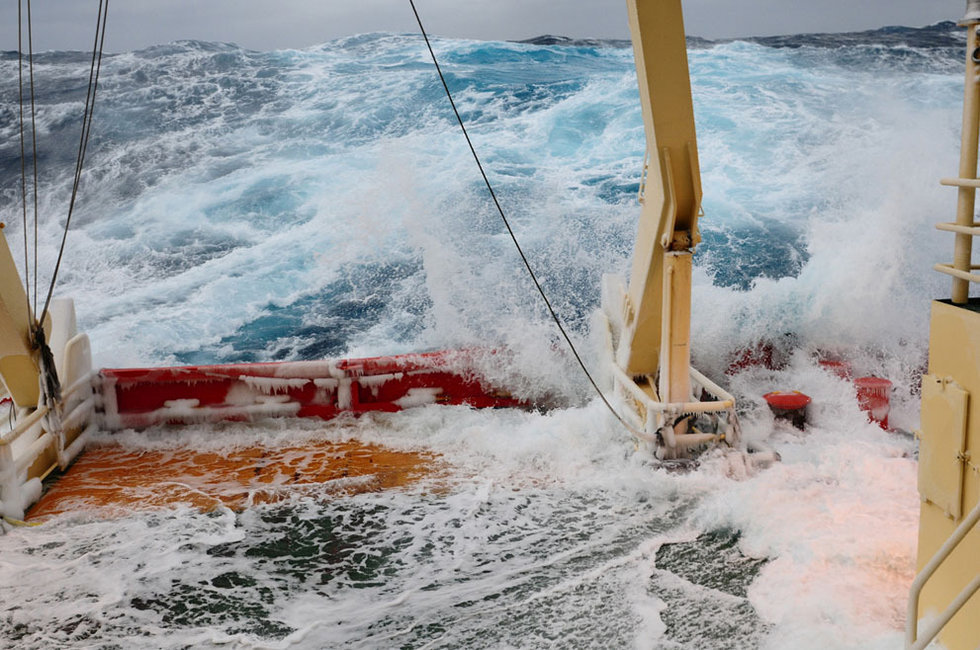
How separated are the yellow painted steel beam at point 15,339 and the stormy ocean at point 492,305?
824mm

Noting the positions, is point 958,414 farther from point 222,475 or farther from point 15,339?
point 15,339

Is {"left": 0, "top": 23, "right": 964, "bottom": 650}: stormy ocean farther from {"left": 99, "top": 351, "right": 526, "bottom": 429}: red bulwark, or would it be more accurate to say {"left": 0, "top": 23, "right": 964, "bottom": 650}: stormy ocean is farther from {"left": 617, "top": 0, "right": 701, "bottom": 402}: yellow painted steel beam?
{"left": 617, "top": 0, "right": 701, "bottom": 402}: yellow painted steel beam

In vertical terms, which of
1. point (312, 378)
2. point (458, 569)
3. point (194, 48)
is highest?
point (194, 48)

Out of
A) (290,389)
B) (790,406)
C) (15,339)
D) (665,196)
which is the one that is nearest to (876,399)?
(790,406)

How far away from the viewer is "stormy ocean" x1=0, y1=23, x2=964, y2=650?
3768 mm

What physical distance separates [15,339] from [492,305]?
15.1 feet

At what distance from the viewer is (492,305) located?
28.3 feet

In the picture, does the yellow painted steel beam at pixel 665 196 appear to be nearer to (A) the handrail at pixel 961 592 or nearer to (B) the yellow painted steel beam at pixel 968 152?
(B) the yellow painted steel beam at pixel 968 152

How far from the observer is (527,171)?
15477mm

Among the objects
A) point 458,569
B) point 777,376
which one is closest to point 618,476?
point 458,569

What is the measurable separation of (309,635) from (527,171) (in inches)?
502

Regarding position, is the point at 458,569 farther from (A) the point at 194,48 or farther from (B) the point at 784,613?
(A) the point at 194,48

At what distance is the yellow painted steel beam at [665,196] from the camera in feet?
14.1

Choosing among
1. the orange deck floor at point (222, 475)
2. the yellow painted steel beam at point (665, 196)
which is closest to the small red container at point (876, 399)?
the yellow painted steel beam at point (665, 196)
